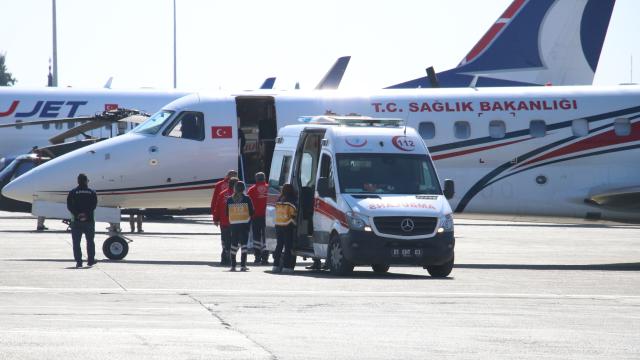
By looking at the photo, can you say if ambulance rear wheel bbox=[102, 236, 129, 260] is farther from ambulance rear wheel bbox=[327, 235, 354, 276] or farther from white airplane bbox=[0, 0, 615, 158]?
white airplane bbox=[0, 0, 615, 158]

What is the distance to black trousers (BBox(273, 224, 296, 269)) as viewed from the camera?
74.5 ft

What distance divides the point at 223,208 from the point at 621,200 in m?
7.96

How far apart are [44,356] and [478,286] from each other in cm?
946

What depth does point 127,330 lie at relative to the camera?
13.5m

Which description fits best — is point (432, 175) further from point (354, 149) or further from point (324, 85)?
point (324, 85)

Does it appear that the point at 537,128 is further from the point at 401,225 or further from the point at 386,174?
the point at 401,225

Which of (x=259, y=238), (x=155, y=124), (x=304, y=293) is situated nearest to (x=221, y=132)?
(x=155, y=124)

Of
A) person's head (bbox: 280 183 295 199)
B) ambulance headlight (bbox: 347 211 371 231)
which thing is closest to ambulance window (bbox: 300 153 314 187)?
person's head (bbox: 280 183 295 199)

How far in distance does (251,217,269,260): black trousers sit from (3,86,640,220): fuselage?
2.14 meters

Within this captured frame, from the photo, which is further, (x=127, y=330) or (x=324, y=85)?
(x=324, y=85)

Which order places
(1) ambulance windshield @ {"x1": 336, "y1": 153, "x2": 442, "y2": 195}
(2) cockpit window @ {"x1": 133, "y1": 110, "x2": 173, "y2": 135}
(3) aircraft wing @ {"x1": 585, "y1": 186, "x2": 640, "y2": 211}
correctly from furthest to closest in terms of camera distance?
(2) cockpit window @ {"x1": 133, "y1": 110, "x2": 173, "y2": 135}
(3) aircraft wing @ {"x1": 585, "y1": 186, "x2": 640, "y2": 211}
(1) ambulance windshield @ {"x1": 336, "y1": 153, "x2": 442, "y2": 195}

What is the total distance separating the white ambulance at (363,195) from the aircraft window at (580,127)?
4875 mm

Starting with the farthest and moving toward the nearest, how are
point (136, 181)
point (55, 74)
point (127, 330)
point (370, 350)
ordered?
point (55, 74) < point (136, 181) < point (127, 330) < point (370, 350)

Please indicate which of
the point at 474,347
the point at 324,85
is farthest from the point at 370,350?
the point at 324,85
